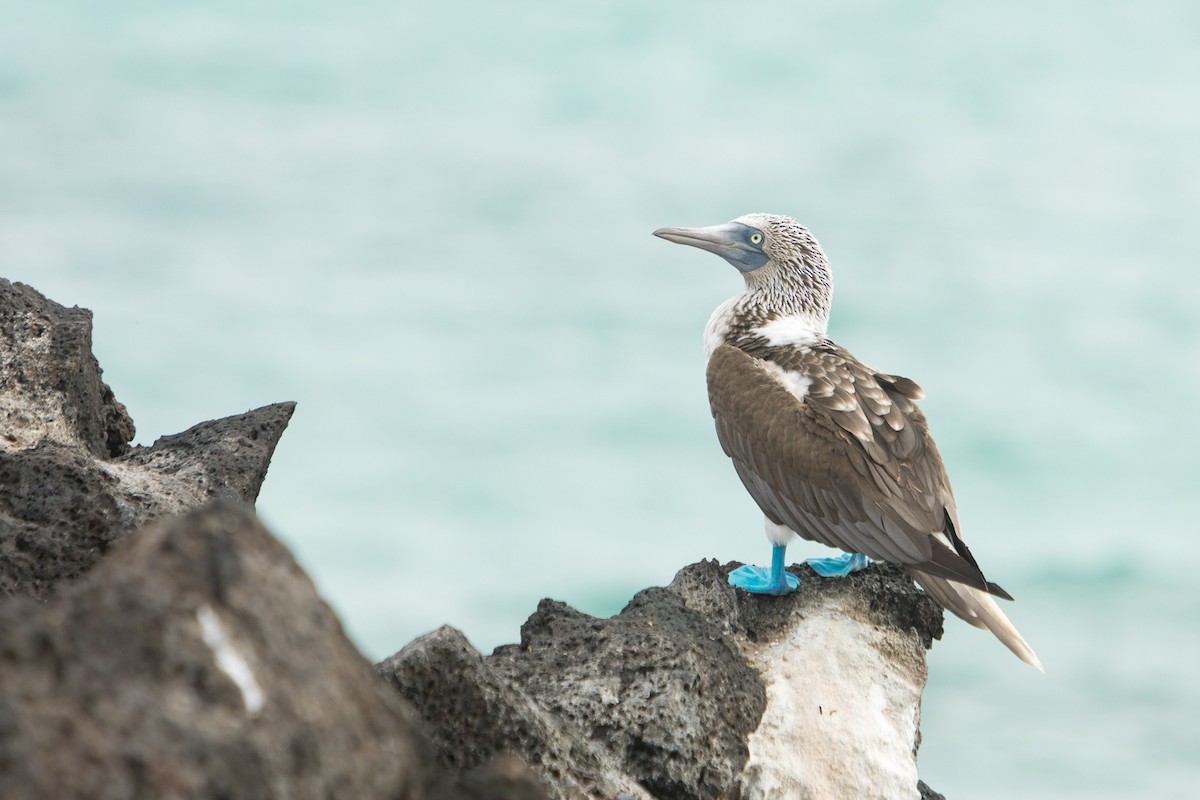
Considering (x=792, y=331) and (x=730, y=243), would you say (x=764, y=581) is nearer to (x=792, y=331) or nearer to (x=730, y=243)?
(x=792, y=331)

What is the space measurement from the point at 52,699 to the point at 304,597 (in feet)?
2.01

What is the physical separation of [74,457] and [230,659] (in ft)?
15.0

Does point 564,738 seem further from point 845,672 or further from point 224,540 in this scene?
point 224,540

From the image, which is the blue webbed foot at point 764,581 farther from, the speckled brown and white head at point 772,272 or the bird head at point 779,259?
the bird head at point 779,259

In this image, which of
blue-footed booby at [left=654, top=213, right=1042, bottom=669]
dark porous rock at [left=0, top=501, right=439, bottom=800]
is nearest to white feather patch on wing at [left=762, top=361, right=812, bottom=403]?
blue-footed booby at [left=654, top=213, right=1042, bottom=669]

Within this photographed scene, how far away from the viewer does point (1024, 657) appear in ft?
23.9

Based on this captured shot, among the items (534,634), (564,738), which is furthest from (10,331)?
(564,738)

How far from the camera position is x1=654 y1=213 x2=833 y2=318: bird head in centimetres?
930

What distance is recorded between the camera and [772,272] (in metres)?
9.36

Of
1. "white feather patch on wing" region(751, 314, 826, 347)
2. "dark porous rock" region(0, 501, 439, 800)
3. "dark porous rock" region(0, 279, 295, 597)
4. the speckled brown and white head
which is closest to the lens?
"dark porous rock" region(0, 501, 439, 800)

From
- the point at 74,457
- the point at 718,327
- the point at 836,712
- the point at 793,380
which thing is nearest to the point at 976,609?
the point at 836,712

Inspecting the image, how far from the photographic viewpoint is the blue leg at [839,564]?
8062 mm

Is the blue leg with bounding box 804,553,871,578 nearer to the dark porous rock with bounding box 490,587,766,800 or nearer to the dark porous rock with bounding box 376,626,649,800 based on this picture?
the dark porous rock with bounding box 490,587,766,800

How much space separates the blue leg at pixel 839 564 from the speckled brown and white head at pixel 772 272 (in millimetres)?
1702
